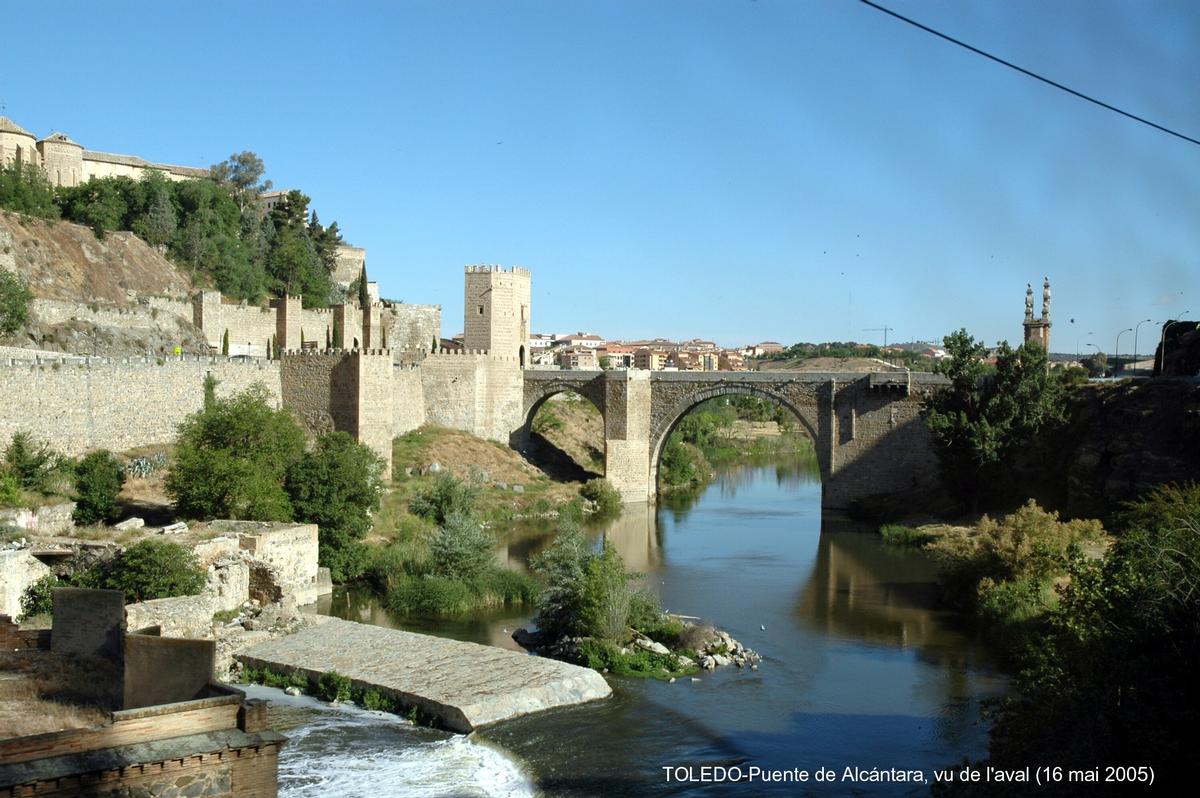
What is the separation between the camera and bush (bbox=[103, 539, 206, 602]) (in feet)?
53.5

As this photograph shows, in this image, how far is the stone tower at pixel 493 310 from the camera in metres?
37.0

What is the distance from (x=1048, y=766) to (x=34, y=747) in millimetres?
7440

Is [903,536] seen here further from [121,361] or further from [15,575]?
[15,575]

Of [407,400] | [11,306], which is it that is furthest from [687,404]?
[11,306]

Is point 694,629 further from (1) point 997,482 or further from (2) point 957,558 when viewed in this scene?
(1) point 997,482

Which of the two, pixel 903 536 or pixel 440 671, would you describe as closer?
pixel 440 671

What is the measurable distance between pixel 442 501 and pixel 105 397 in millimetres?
7059

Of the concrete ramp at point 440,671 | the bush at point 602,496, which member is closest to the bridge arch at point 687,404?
the bush at point 602,496

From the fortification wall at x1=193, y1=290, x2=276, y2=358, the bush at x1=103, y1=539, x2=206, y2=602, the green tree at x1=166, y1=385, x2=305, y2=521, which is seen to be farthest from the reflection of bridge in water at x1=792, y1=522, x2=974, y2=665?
the fortification wall at x1=193, y1=290, x2=276, y2=358

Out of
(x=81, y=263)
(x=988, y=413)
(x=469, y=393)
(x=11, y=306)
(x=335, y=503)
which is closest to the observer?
(x=335, y=503)

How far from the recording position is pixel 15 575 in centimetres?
Result: 1588

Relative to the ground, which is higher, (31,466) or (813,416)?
(813,416)

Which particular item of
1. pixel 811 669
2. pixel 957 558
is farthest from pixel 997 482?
pixel 811 669

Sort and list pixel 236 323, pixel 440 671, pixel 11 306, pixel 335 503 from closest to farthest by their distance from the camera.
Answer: pixel 440 671 < pixel 335 503 < pixel 11 306 < pixel 236 323
